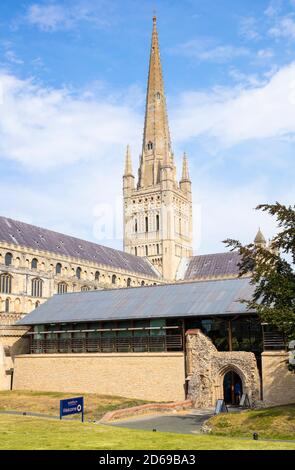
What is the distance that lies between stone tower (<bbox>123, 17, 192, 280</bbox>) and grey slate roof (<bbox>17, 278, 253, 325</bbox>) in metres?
72.7

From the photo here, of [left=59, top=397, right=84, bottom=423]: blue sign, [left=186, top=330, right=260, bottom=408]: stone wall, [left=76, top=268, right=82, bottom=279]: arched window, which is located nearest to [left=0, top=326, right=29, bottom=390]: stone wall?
[left=186, top=330, right=260, bottom=408]: stone wall

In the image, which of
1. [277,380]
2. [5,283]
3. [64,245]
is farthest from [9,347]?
[64,245]

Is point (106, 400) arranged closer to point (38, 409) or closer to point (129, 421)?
point (38, 409)

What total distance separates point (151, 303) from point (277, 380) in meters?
13.6

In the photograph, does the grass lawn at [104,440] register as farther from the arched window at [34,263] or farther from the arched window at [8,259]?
the arched window at [34,263]

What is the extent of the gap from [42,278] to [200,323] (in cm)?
4503

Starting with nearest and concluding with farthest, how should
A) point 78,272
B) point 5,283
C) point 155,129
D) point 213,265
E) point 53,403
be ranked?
1. point 53,403
2. point 5,283
3. point 78,272
4. point 213,265
5. point 155,129

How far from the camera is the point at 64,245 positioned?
94938mm

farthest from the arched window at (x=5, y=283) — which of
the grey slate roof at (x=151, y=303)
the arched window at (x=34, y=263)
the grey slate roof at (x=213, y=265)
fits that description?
the grey slate roof at (x=213, y=265)

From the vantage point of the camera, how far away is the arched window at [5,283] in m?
77.4

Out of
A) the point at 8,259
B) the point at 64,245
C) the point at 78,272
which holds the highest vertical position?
the point at 64,245

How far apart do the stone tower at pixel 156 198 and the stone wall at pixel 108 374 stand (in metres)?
76.0

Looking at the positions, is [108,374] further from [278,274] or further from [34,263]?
[34,263]
